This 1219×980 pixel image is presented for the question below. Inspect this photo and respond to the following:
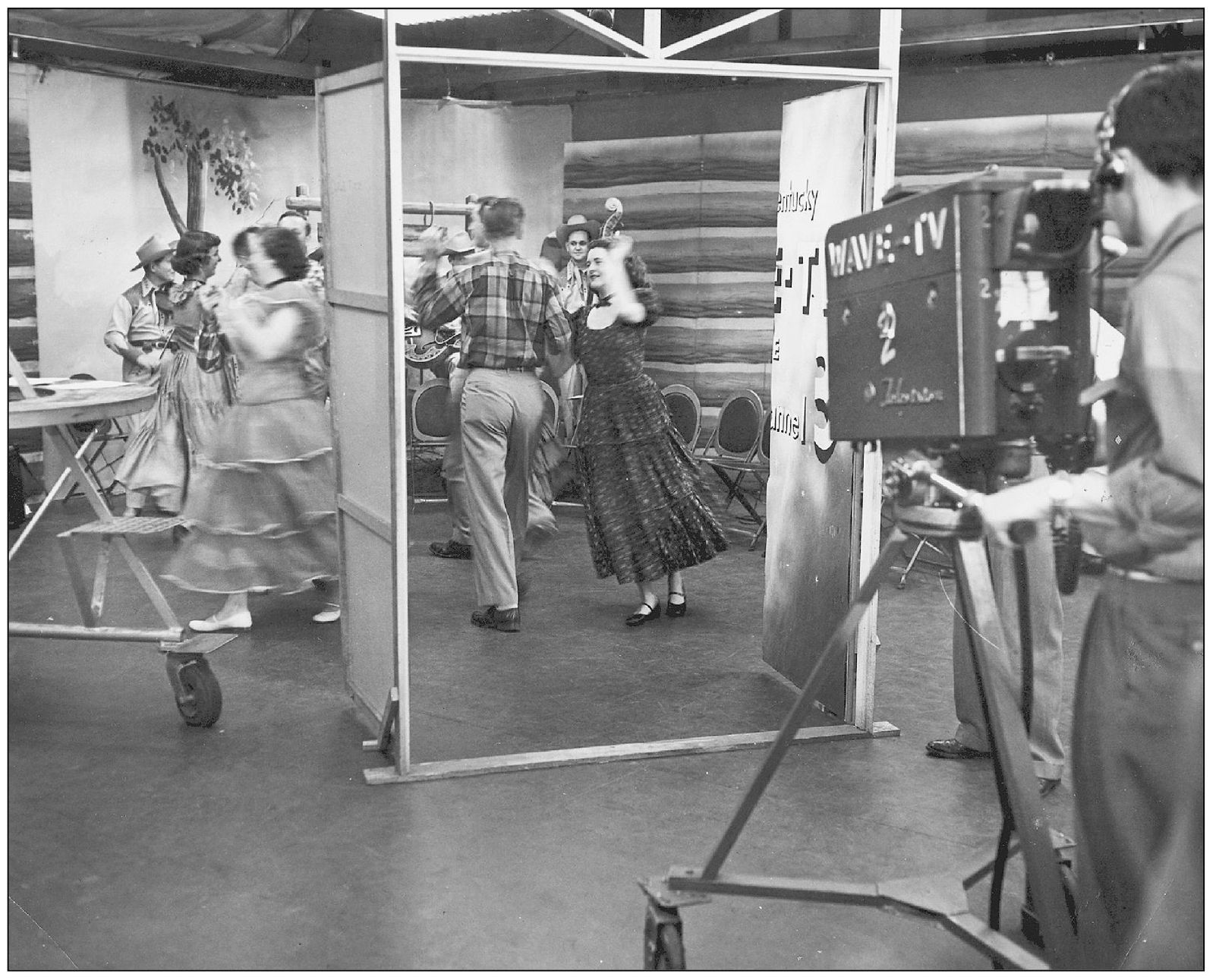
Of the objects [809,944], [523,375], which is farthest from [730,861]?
[523,375]

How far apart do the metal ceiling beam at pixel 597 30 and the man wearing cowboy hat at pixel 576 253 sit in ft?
12.1

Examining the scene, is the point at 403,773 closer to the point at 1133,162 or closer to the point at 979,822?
the point at 979,822

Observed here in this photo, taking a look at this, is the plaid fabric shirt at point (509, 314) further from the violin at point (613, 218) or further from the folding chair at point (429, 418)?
the folding chair at point (429, 418)

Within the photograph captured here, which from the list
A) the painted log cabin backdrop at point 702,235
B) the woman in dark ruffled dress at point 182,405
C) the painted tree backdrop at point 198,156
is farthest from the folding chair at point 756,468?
the painted tree backdrop at point 198,156

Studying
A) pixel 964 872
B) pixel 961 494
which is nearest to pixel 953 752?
pixel 964 872

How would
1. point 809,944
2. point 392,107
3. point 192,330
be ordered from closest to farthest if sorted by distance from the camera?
point 809,944 < point 392,107 < point 192,330

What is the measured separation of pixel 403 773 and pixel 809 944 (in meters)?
1.53

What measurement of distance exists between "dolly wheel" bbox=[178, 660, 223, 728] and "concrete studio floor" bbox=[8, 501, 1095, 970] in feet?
0.37

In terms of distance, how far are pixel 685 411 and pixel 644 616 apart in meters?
2.69

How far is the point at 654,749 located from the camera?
14.2 ft

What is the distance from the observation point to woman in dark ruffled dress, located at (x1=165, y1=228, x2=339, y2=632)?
4957 mm

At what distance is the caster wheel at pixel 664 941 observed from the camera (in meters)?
2.72

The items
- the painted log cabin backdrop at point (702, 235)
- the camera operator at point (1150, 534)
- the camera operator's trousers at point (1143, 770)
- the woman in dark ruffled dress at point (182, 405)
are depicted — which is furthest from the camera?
the painted log cabin backdrop at point (702, 235)

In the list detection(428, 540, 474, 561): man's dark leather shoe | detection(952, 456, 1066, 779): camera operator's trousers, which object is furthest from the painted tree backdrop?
detection(952, 456, 1066, 779): camera operator's trousers
